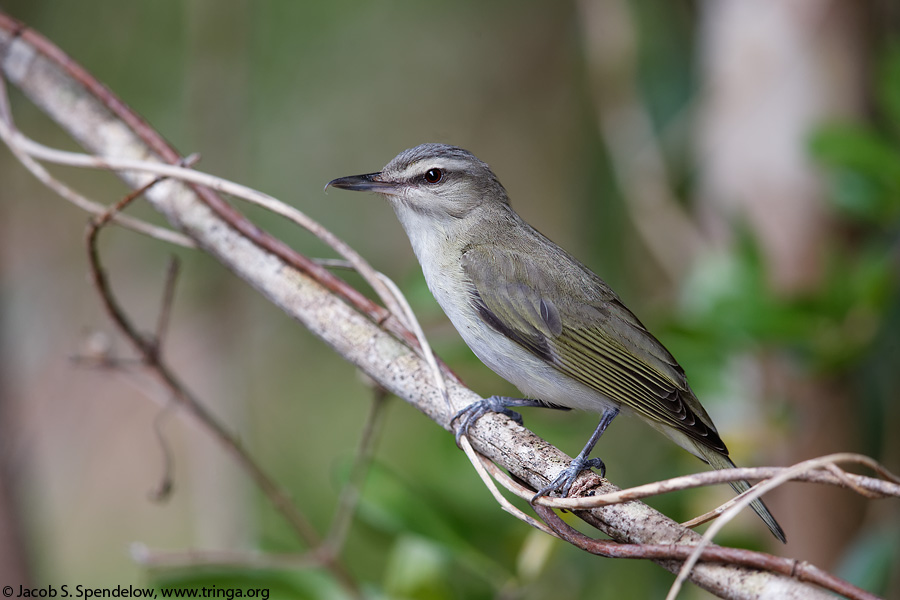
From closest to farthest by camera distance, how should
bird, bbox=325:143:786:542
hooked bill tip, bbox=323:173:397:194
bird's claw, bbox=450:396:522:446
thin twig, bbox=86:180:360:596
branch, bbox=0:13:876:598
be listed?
1. branch, bbox=0:13:876:598
2. bird's claw, bbox=450:396:522:446
3. thin twig, bbox=86:180:360:596
4. bird, bbox=325:143:786:542
5. hooked bill tip, bbox=323:173:397:194

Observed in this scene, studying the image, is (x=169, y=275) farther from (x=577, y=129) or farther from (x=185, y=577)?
(x=577, y=129)

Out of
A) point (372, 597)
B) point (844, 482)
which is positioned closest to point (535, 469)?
point (844, 482)

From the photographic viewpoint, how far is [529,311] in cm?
279

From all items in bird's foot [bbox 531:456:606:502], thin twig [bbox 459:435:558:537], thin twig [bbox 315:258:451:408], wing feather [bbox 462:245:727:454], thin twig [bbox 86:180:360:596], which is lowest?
thin twig [bbox 86:180:360:596]

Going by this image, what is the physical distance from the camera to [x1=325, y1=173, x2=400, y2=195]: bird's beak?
275 cm

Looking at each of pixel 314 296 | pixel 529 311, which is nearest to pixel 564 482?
pixel 314 296

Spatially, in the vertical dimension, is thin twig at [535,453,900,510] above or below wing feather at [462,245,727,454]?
below

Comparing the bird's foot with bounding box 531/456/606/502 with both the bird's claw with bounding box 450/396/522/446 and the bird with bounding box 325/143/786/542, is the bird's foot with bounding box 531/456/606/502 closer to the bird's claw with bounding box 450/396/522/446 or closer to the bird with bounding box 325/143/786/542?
the bird's claw with bounding box 450/396/522/446

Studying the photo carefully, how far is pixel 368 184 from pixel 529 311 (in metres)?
0.70

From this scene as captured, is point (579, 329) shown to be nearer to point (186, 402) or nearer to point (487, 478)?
point (487, 478)

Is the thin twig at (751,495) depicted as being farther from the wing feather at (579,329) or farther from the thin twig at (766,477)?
the wing feather at (579,329)

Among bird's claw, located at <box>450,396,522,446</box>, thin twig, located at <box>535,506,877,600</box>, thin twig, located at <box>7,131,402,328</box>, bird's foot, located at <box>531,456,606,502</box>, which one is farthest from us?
thin twig, located at <box>7,131,402,328</box>

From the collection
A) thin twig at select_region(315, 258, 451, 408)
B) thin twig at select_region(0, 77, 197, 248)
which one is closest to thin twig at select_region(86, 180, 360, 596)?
thin twig at select_region(0, 77, 197, 248)

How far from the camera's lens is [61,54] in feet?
8.07
